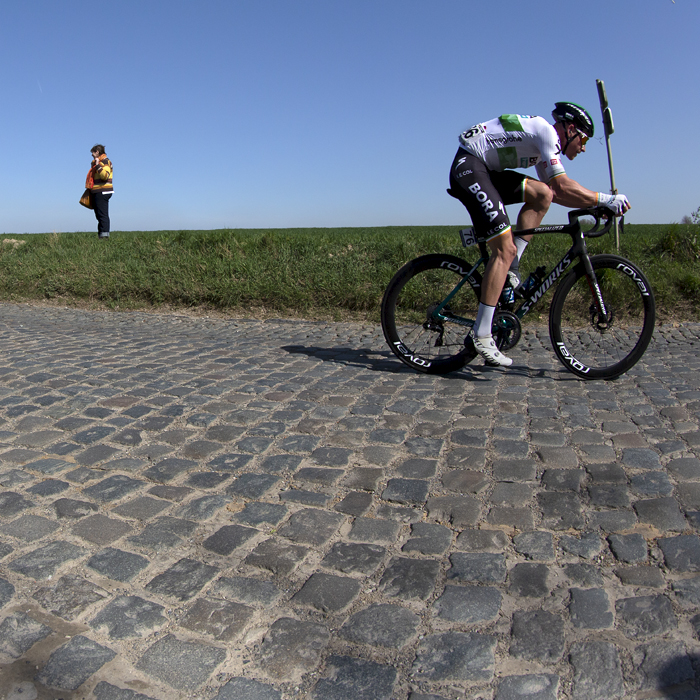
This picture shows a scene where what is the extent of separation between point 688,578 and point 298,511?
59.8 inches

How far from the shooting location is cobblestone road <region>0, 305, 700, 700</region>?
193 cm

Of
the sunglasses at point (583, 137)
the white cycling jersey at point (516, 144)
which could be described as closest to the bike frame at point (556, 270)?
the white cycling jersey at point (516, 144)

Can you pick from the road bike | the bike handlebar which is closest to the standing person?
the road bike

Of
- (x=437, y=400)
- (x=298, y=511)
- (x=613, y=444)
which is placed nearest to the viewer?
(x=298, y=511)

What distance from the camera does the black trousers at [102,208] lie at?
14.0m

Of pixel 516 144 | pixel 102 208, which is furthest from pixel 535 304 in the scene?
pixel 102 208

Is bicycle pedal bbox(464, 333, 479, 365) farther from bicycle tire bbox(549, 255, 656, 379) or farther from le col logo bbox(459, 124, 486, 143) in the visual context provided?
le col logo bbox(459, 124, 486, 143)

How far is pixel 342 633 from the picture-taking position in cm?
210

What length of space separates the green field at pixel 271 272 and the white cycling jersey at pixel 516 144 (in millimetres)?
3444

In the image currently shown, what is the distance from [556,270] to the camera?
198 inches

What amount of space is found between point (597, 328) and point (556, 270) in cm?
54

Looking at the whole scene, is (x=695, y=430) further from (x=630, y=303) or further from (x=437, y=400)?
(x=630, y=303)

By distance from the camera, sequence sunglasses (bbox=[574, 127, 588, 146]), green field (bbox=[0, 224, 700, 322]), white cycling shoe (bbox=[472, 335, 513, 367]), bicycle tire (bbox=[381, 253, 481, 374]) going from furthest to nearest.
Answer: green field (bbox=[0, 224, 700, 322]) < bicycle tire (bbox=[381, 253, 481, 374]) < white cycling shoe (bbox=[472, 335, 513, 367]) < sunglasses (bbox=[574, 127, 588, 146])

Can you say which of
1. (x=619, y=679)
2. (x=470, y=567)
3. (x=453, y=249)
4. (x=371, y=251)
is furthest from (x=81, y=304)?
(x=619, y=679)
